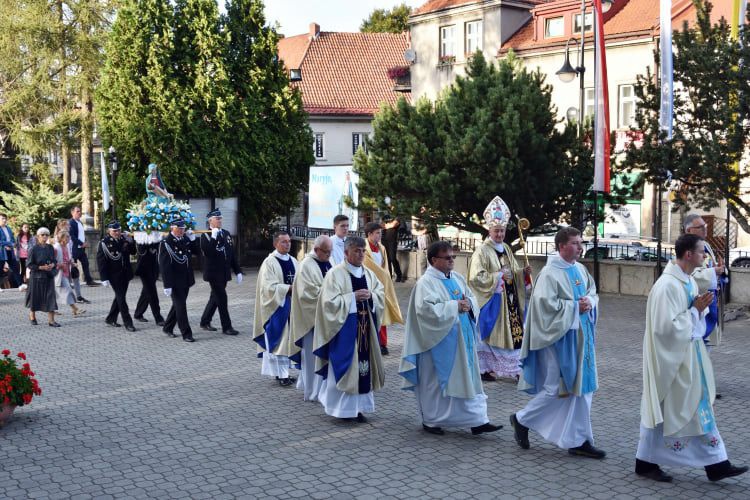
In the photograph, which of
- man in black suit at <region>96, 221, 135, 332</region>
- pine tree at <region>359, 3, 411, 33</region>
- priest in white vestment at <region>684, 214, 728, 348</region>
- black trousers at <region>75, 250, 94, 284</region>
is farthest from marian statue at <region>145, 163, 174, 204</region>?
pine tree at <region>359, 3, 411, 33</region>

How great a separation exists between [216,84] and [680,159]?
1450 centimetres

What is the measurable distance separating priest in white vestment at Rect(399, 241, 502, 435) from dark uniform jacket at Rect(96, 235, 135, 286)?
27.0 ft

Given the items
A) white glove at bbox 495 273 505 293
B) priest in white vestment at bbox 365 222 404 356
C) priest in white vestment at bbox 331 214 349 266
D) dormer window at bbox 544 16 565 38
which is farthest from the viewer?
dormer window at bbox 544 16 565 38

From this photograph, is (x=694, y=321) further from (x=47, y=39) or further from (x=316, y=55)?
(x=316, y=55)

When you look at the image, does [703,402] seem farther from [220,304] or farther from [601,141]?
[601,141]

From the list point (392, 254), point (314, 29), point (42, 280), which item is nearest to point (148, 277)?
point (42, 280)

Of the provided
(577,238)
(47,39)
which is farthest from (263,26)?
(577,238)

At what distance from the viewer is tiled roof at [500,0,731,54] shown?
31.7m

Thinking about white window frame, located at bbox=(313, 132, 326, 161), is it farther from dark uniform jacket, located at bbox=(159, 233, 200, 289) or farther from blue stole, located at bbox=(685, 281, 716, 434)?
blue stole, located at bbox=(685, 281, 716, 434)

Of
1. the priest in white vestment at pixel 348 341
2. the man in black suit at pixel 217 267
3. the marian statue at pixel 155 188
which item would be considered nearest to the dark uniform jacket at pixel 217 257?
the man in black suit at pixel 217 267

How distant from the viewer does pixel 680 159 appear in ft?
51.2

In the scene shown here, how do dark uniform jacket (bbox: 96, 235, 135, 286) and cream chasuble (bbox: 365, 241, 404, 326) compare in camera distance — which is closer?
cream chasuble (bbox: 365, 241, 404, 326)

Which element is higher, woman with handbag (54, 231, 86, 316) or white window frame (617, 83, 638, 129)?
white window frame (617, 83, 638, 129)

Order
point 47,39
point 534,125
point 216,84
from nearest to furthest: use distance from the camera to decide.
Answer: point 534,125, point 216,84, point 47,39
